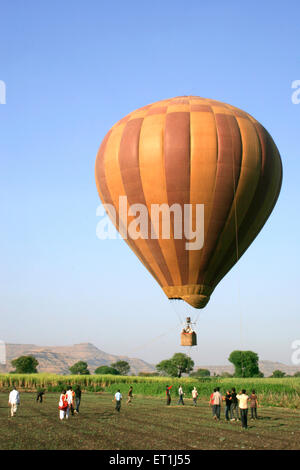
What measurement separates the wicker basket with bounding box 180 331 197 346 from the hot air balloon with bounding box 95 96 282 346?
6.22 ft

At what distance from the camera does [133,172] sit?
31.2m

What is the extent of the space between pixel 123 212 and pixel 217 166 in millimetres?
6455

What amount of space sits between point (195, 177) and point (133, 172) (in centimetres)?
371

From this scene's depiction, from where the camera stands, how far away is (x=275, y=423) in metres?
26.0

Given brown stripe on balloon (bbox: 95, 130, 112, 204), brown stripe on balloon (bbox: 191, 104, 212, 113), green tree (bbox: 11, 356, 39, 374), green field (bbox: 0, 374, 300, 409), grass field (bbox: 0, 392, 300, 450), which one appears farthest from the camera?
green tree (bbox: 11, 356, 39, 374)

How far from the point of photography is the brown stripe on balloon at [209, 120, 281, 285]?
104 ft

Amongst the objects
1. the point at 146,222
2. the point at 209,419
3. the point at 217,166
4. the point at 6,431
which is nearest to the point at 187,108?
the point at 217,166

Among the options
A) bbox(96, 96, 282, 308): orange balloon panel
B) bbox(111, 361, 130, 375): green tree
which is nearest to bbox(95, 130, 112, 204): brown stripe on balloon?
bbox(96, 96, 282, 308): orange balloon panel

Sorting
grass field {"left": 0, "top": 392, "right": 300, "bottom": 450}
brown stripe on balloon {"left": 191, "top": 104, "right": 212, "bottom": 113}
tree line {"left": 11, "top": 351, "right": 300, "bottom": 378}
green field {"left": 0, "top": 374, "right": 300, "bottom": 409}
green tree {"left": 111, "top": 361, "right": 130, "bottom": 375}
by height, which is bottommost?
green tree {"left": 111, "top": 361, "right": 130, "bottom": 375}

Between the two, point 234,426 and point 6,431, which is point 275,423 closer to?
point 234,426

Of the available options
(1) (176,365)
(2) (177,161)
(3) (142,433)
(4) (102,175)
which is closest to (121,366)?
(1) (176,365)

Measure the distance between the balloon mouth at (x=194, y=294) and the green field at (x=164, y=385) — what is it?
1531 cm

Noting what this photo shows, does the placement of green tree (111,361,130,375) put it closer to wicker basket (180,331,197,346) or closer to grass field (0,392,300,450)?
wicker basket (180,331,197,346)
